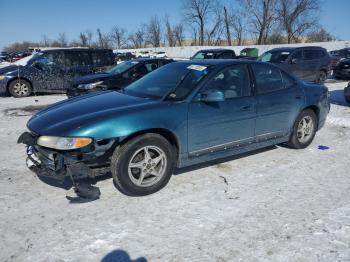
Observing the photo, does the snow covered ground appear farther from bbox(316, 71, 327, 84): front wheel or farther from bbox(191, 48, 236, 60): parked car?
bbox(316, 71, 327, 84): front wheel

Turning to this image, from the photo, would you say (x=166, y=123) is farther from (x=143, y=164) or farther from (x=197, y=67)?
(x=197, y=67)

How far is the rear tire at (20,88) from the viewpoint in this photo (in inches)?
475

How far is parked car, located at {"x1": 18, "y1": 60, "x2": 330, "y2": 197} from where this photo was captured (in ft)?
11.7

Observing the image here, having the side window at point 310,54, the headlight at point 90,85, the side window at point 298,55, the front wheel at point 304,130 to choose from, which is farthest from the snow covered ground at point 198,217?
the side window at point 310,54

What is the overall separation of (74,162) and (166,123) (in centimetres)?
110

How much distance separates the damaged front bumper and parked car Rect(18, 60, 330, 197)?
0.01 metres

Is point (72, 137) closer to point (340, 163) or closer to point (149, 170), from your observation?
point (149, 170)

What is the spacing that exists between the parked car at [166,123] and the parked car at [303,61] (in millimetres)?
8357

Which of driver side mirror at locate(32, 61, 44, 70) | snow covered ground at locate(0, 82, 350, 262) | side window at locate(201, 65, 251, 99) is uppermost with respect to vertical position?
driver side mirror at locate(32, 61, 44, 70)

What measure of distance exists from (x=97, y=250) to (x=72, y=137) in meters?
1.20

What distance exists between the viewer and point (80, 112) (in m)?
3.92

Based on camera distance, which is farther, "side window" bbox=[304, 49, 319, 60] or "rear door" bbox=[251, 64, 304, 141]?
"side window" bbox=[304, 49, 319, 60]

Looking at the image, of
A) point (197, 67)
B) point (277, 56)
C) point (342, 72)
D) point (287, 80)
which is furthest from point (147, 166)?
point (342, 72)

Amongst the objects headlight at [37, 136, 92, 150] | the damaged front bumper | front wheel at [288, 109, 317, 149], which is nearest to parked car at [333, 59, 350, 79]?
front wheel at [288, 109, 317, 149]
